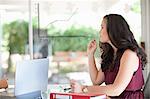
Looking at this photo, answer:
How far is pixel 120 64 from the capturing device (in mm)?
1861

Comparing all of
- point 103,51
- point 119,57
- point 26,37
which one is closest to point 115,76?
point 119,57

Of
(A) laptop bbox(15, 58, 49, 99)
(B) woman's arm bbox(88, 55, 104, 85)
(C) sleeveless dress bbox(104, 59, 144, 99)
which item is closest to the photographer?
(A) laptop bbox(15, 58, 49, 99)

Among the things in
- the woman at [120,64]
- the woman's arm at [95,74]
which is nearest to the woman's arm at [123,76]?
the woman at [120,64]

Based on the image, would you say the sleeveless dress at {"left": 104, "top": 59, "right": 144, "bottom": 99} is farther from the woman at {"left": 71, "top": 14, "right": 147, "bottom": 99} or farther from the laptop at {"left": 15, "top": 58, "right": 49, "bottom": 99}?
the laptop at {"left": 15, "top": 58, "right": 49, "bottom": 99}

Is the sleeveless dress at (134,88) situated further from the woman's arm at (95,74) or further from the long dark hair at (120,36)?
the woman's arm at (95,74)

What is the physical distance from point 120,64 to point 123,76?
11cm

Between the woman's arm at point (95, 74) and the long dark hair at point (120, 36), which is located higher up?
the long dark hair at point (120, 36)

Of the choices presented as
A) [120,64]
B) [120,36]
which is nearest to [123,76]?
[120,64]

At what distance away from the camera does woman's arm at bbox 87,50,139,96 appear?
1.76 metres

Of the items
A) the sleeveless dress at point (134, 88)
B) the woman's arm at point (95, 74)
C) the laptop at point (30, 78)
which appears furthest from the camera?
the woman's arm at point (95, 74)

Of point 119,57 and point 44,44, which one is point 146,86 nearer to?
point 119,57

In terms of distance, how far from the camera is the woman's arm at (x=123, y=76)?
69.2 inches

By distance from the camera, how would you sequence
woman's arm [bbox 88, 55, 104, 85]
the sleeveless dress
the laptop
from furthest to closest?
woman's arm [bbox 88, 55, 104, 85] < the sleeveless dress < the laptop

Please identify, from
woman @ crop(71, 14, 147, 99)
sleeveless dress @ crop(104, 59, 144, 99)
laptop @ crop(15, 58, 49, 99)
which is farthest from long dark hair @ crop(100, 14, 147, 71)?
laptop @ crop(15, 58, 49, 99)
